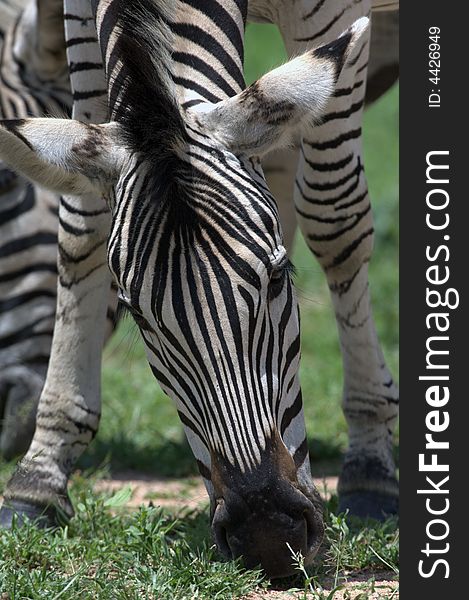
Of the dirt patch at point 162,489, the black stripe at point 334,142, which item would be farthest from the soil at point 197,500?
the black stripe at point 334,142

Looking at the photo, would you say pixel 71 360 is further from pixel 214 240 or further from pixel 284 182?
pixel 284 182

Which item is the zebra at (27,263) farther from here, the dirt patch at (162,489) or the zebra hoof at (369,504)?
the zebra hoof at (369,504)

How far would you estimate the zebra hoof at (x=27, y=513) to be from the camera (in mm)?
4520

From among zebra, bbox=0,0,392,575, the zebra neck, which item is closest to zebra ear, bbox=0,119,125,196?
zebra, bbox=0,0,392,575

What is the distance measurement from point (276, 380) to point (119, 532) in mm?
1217

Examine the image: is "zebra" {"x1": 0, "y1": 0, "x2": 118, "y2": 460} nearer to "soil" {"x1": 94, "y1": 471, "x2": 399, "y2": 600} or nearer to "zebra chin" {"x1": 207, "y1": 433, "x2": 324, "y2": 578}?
"soil" {"x1": 94, "y1": 471, "x2": 399, "y2": 600}

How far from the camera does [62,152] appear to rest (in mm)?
3539

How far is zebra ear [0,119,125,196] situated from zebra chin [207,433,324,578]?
40.7 inches

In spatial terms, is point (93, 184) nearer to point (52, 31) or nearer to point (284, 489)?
point (284, 489)

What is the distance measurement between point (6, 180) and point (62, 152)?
9.08ft

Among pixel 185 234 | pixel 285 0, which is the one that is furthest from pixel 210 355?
pixel 285 0

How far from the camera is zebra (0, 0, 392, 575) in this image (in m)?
3.30

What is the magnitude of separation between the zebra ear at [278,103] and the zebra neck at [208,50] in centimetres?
21

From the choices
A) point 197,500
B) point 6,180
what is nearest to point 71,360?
point 197,500
